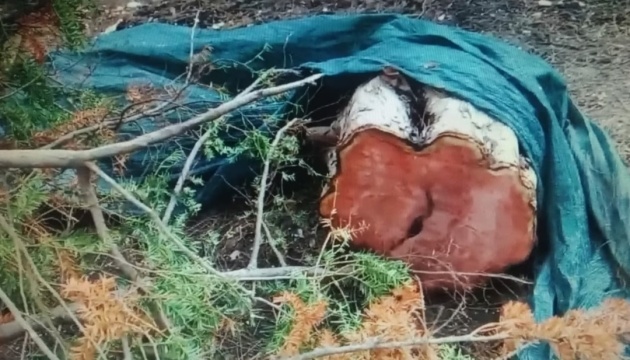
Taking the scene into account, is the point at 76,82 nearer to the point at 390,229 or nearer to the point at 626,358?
the point at 390,229

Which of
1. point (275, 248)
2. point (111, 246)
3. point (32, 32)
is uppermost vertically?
point (32, 32)

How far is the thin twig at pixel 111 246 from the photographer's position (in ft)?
3.38

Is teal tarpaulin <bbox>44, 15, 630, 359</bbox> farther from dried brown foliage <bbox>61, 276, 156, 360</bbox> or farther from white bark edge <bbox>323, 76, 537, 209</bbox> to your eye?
dried brown foliage <bbox>61, 276, 156, 360</bbox>

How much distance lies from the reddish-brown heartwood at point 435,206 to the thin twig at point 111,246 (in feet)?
1.50

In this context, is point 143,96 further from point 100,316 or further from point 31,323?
point 100,316

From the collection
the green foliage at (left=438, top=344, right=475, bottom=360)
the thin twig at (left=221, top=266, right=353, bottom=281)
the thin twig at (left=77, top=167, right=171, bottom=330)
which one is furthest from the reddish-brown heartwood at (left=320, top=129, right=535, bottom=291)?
the thin twig at (left=77, top=167, right=171, bottom=330)

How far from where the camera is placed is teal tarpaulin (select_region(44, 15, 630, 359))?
1446 millimetres

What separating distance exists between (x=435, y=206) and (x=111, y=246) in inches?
22.3

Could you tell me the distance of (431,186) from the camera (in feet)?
4.61

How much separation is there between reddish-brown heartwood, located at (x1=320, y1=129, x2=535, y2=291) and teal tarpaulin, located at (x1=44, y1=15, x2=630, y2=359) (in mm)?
95

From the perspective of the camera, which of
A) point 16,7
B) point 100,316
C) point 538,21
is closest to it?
point 100,316

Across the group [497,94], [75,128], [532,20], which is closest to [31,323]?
[75,128]

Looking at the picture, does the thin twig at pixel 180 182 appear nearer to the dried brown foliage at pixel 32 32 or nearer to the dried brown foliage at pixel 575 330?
the dried brown foliage at pixel 32 32

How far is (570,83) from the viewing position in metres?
1.98
